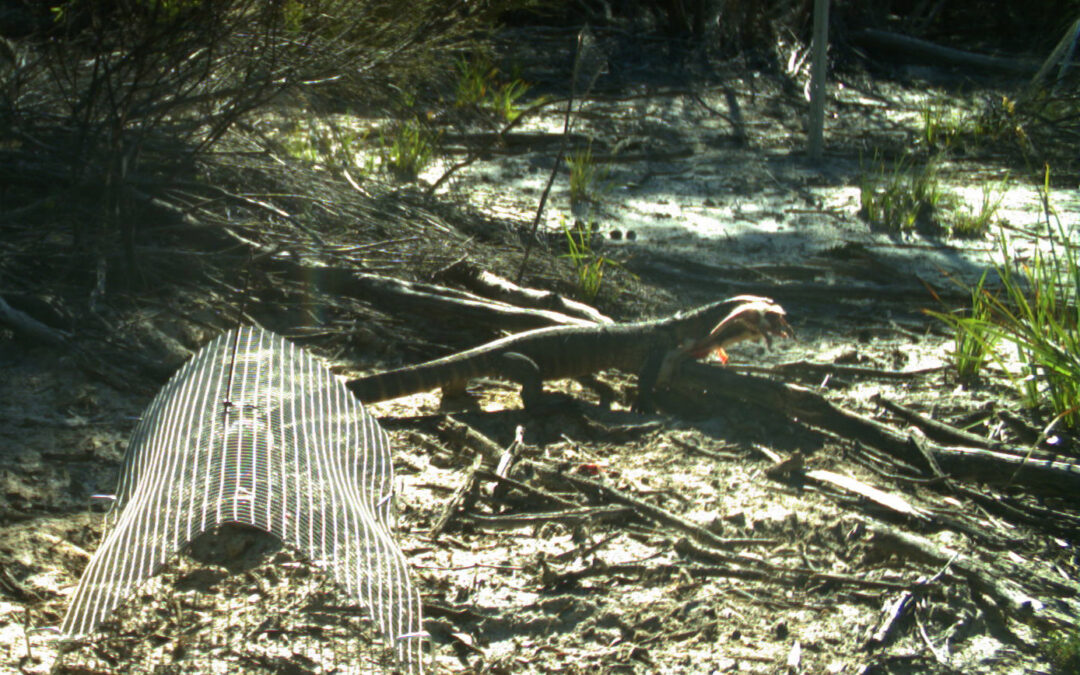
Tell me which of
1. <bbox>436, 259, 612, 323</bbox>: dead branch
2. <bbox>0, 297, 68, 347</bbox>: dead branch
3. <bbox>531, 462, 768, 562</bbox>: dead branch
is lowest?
<bbox>531, 462, 768, 562</bbox>: dead branch

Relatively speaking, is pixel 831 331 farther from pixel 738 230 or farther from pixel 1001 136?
pixel 1001 136

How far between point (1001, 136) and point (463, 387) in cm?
655

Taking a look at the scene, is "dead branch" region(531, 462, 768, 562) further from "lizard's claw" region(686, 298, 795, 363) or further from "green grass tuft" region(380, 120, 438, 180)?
"green grass tuft" region(380, 120, 438, 180)

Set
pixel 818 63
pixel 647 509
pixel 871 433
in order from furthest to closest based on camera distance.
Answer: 1. pixel 818 63
2. pixel 871 433
3. pixel 647 509

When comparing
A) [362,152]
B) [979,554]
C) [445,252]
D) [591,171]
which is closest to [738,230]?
[591,171]

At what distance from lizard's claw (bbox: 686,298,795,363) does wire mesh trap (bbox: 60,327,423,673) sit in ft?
6.07

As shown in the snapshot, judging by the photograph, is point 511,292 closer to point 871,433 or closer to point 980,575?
point 871,433

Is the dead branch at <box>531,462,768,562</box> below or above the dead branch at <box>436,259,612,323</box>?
below

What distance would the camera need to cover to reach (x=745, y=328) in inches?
191

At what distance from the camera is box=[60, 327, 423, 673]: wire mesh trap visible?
2.54m

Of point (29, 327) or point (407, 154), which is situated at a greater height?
point (407, 154)

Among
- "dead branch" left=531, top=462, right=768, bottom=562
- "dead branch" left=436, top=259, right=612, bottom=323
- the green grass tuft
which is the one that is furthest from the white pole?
"dead branch" left=531, top=462, right=768, bottom=562

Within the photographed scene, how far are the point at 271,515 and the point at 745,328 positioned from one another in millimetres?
2753

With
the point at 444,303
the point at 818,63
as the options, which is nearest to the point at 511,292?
the point at 444,303
